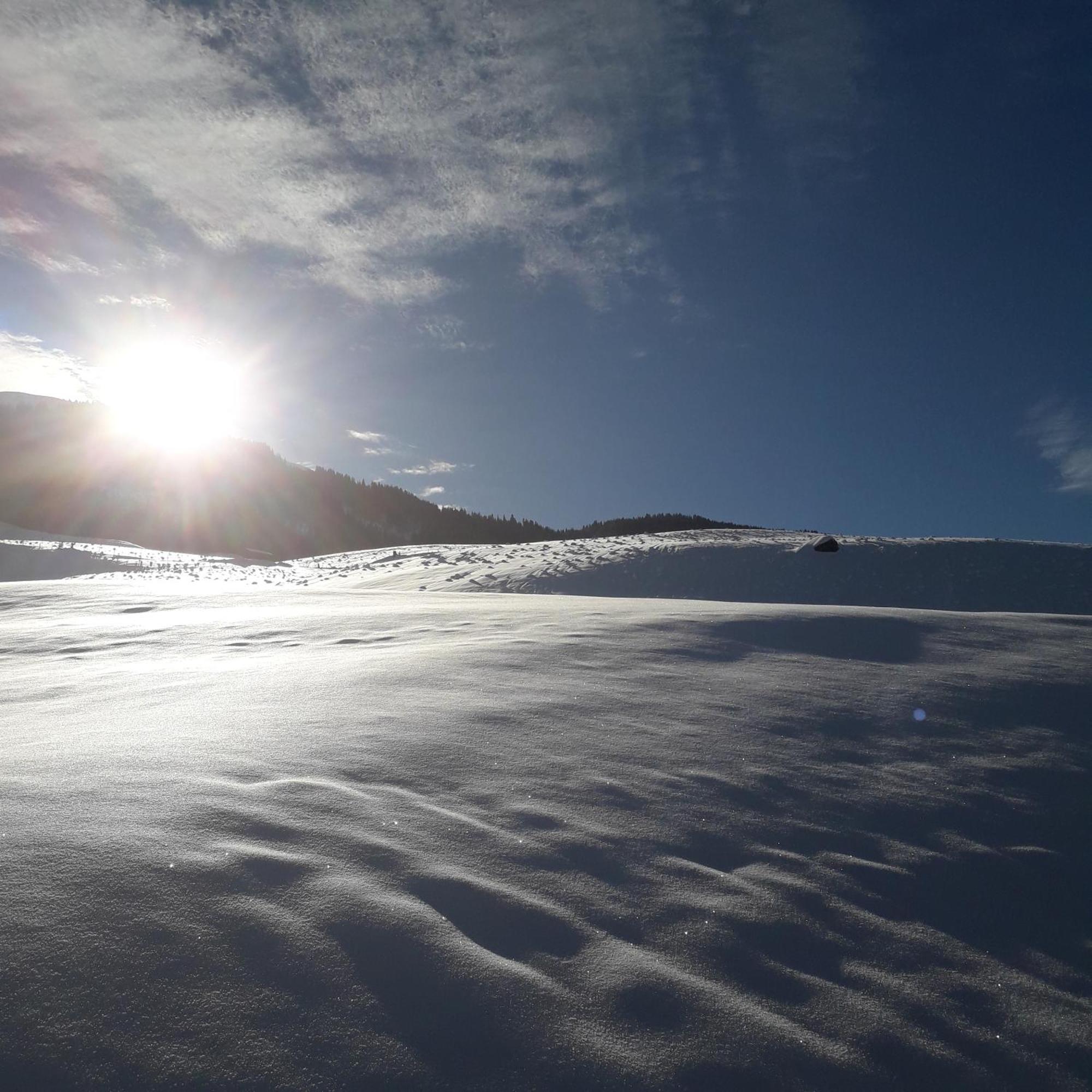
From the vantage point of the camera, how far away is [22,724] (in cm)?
330

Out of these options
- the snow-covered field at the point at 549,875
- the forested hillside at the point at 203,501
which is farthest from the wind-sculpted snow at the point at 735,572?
the forested hillside at the point at 203,501

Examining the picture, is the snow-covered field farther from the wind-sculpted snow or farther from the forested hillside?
the forested hillside

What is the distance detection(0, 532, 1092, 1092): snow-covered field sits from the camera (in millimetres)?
1338

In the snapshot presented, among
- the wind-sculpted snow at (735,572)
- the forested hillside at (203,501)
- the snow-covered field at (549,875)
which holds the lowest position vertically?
the snow-covered field at (549,875)

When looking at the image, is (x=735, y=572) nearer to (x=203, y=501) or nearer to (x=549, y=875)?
(x=549, y=875)

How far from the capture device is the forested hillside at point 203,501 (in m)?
47.4

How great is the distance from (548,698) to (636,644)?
1.64 meters

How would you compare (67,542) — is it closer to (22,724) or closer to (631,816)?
(22,724)

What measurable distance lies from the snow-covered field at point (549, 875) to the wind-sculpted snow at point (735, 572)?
12384 millimetres

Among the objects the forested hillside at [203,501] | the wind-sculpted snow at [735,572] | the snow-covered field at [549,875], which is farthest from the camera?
the forested hillside at [203,501]

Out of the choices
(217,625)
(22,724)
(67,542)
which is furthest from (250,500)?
(22,724)

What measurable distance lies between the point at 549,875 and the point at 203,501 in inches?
2498

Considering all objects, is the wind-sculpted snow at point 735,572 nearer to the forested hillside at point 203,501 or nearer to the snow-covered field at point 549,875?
the snow-covered field at point 549,875

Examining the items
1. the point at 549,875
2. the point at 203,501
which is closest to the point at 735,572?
the point at 549,875
